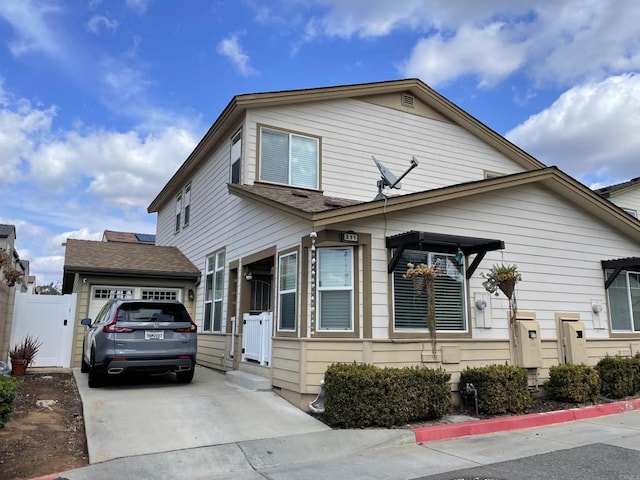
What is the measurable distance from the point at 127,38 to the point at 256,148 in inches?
181

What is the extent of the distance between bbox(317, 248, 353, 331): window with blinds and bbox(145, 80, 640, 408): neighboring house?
0.02 meters

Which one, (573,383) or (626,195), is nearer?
(573,383)

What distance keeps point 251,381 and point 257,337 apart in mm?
1145

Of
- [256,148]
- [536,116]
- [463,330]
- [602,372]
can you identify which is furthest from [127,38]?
[536,116]

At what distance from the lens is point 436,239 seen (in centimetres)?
863

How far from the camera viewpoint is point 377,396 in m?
7.05

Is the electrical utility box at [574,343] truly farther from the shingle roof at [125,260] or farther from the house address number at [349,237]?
the shingle roof at [125,260]

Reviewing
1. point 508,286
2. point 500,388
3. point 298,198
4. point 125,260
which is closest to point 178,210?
point 125,260

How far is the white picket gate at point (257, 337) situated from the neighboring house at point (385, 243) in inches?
2.1

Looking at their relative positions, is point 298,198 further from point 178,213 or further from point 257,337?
point 178,213

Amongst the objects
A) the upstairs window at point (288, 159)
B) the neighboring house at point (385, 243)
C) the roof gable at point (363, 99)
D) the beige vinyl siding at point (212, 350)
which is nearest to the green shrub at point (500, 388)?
the neighboring house at point (385, 243)

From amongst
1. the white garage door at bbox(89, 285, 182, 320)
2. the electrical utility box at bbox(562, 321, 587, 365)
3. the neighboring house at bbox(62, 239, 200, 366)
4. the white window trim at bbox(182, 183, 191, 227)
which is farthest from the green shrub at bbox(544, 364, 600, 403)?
the white window trim at bbox(182, 183, 191, 227)

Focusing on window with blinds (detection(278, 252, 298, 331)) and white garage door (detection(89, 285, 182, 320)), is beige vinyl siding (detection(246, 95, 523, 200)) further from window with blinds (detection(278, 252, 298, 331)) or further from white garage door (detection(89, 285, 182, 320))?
white garage door (detection(89, 285, 182, 320))

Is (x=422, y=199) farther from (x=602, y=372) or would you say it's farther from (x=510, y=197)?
(x=602, y=372)
